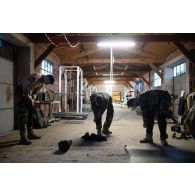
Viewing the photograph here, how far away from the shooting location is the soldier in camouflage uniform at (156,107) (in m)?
5.04

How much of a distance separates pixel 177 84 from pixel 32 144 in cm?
767

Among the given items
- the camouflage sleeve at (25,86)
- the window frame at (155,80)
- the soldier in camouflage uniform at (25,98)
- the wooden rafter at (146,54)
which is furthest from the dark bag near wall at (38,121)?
the window frame at (155,80)

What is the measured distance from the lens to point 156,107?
513 cm

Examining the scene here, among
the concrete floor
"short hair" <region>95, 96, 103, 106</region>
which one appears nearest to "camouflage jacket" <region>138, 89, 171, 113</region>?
the concrete floor

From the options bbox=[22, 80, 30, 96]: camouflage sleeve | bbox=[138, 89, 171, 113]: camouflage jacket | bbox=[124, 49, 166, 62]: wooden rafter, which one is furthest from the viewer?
bbox=[124, 49, 166, 62]: wooden rafter

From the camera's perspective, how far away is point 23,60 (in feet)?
24.5

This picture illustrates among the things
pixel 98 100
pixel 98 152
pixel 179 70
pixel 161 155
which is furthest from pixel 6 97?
pixel 179 70

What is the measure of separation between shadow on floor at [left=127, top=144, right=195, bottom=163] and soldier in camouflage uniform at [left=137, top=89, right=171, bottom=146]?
0.44 metres

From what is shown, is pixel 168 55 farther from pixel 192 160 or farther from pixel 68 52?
pixel 192 160

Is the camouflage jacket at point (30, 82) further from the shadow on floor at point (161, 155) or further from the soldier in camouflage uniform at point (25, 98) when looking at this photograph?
the shadow on floor at point (161, 155)

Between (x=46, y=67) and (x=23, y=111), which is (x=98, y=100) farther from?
(x=46, y=67)

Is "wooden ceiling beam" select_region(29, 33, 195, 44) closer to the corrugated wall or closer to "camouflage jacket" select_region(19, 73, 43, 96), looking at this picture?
the corrugated wall

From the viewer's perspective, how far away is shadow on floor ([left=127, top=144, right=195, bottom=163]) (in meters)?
3.80
